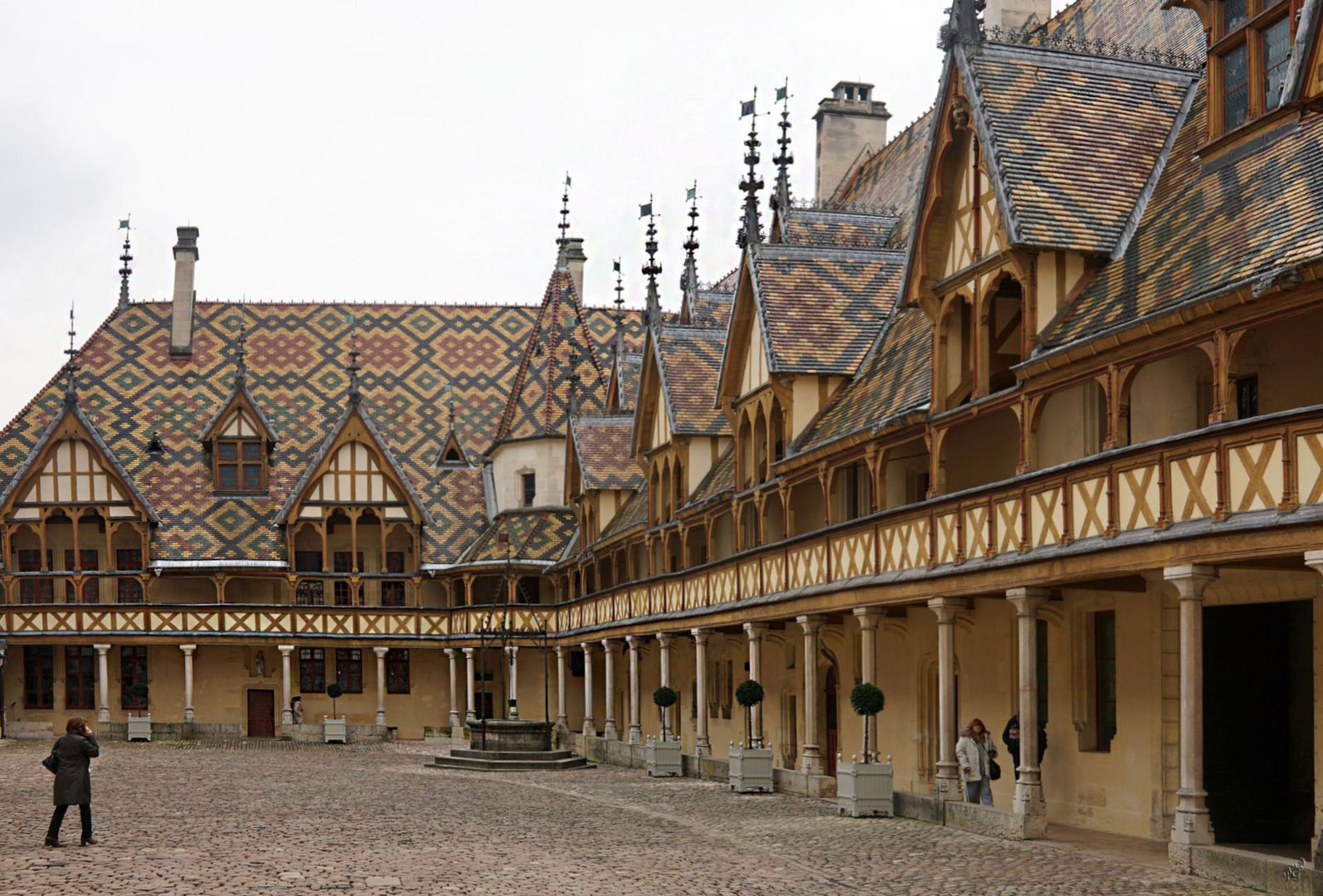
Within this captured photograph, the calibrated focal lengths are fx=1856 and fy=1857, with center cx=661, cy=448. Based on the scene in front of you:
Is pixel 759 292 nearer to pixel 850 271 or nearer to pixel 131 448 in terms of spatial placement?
pixel 850 271

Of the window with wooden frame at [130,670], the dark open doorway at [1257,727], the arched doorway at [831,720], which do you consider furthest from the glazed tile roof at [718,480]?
the window with wooden frame at [130,670]

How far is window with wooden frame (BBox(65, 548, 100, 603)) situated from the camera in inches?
1991

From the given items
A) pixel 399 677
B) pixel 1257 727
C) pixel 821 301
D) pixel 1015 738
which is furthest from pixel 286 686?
pixel 1257 727

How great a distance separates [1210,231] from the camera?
58.9 feet

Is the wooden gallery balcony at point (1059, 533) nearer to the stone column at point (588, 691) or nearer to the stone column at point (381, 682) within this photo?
the stone column at point (588, 691)

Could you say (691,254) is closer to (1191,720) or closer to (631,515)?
(631,515)

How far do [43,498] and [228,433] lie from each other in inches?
219

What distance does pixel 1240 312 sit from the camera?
15.5 meters

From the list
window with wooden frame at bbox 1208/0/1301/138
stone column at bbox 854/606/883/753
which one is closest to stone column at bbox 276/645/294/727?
stone column at bbox 854/606/883/753

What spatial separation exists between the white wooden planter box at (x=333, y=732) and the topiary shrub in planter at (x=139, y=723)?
15.1ft

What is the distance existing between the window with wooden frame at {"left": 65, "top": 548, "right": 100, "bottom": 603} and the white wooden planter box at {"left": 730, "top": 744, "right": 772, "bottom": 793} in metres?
28.1

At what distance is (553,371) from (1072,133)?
3329 cm

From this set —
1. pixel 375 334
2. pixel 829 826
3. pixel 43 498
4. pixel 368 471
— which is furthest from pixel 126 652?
pixel 829 826

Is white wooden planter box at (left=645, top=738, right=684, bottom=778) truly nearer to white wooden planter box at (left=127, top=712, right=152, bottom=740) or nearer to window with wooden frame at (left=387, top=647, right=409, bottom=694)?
white wooden planter box at (left=127, top=712, right=152, bottom=740)
